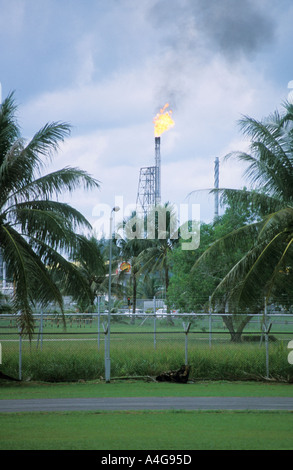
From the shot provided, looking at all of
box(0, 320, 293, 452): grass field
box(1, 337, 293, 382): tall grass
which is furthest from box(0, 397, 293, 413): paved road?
box(1, 337, 293, 382): tall grass

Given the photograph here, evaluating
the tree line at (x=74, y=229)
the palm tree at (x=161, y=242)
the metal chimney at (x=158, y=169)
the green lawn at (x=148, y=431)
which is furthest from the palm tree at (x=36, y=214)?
the metal chimney at (x=158, y=169)

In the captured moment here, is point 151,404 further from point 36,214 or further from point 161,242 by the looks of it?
point 161,242

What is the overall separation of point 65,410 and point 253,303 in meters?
7.71

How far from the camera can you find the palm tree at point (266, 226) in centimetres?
1786

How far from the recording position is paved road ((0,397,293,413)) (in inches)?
513

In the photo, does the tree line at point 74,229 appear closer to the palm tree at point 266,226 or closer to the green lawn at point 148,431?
the palm tree at point 266,226

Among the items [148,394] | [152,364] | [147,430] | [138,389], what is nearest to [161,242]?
[152,364]

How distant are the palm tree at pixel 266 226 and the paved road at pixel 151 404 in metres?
4.05

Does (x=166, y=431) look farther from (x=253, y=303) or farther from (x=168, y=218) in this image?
(x=168, y=218)

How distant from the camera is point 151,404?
13719mm

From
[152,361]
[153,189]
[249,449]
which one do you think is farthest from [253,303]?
[153,189]

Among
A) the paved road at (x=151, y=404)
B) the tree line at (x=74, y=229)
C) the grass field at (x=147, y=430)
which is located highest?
the tree line at (x=74, y=229)
